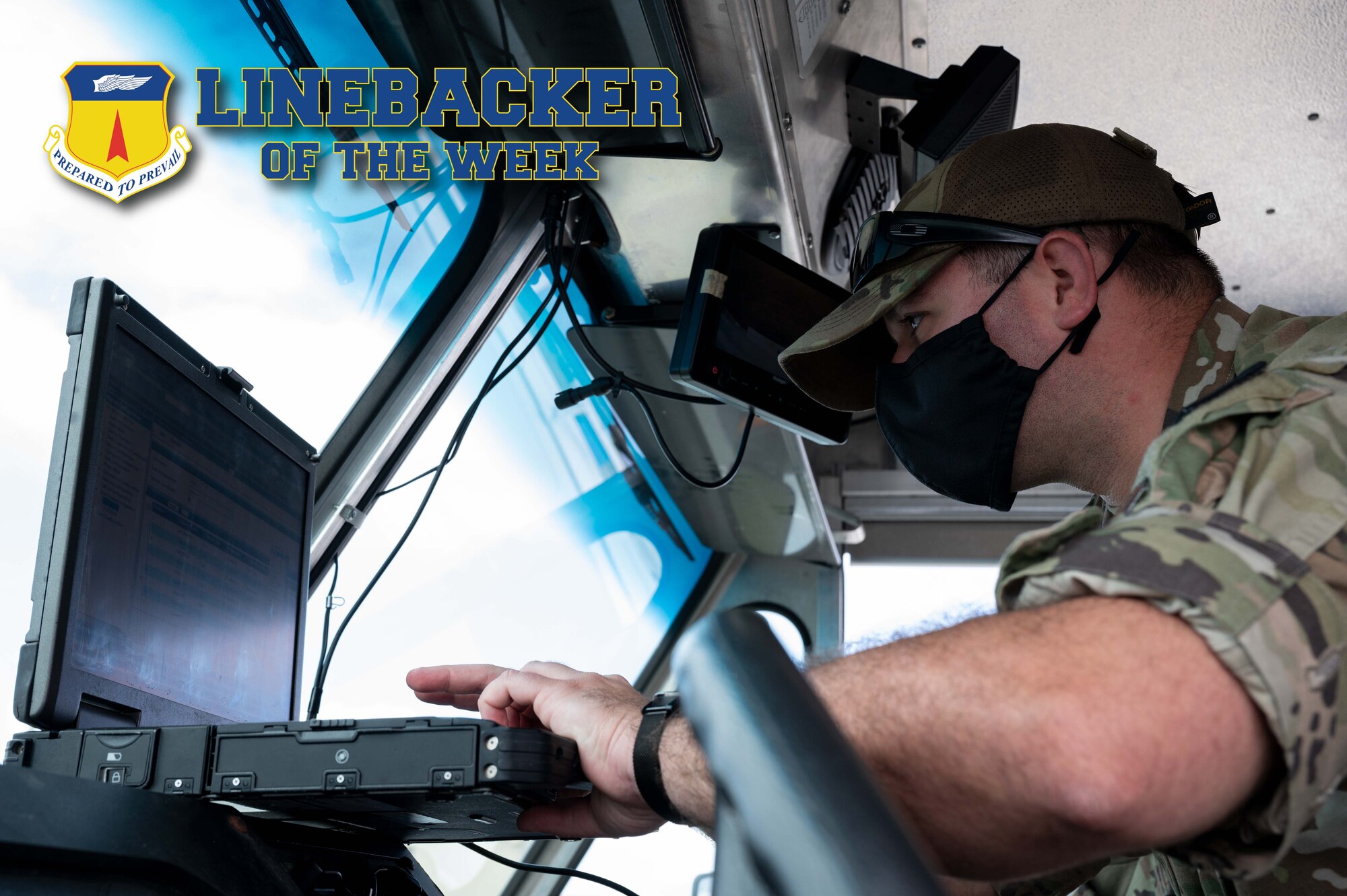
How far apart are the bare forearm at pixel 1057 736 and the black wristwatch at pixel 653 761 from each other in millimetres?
165

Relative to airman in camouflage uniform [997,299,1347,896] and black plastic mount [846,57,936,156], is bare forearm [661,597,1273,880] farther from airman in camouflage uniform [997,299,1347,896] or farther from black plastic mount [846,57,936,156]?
black plastic mount [846,57,936,156]

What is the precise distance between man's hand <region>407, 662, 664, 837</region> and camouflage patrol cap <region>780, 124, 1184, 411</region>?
0.67 meters

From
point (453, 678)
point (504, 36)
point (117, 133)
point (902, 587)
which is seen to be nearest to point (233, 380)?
point (453, 678)

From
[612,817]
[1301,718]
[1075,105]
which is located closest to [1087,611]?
[1301,718]

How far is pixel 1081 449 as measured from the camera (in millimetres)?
1257

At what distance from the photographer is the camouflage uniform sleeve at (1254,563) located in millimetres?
590

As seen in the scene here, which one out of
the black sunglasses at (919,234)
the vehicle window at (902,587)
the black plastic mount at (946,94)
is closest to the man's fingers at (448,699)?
the black sunglasses at (919,234)

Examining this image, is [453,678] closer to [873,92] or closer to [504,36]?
[504,36]

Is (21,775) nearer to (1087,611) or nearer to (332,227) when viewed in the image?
(1087,611)

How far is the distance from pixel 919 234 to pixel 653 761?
86cm

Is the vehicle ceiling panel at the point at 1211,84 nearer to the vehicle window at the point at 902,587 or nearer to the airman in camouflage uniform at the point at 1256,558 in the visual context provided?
the airman in camouflage uniform at the point at 1256,558

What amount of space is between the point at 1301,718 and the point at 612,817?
536 mm

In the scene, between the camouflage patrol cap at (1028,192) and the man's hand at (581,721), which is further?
the camouflage patrol cap at (1028,192)

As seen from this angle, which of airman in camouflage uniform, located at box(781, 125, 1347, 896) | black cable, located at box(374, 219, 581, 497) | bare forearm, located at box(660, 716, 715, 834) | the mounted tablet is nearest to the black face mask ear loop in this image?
airman in camouflage uniform, located at box(781, 125, 1347, 896)
